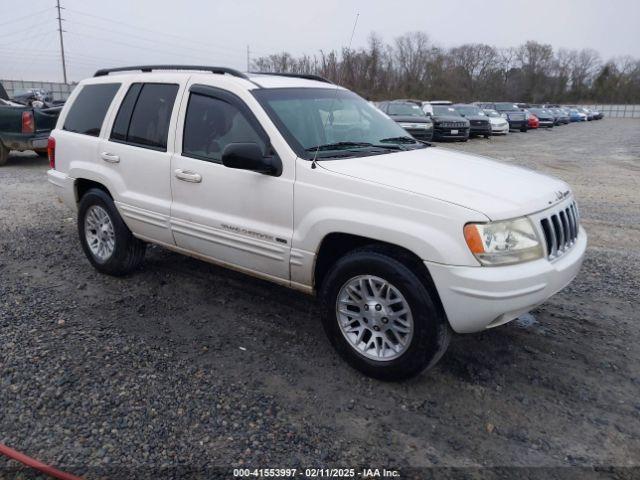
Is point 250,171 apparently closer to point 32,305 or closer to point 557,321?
point 32,305

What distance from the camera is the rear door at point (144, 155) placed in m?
4.35

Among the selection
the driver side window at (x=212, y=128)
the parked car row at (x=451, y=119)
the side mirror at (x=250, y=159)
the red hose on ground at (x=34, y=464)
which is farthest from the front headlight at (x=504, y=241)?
the parked car row at (x=451, y=119)

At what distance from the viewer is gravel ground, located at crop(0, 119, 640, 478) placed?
2.74 meters

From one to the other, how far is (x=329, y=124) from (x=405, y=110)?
15651mm

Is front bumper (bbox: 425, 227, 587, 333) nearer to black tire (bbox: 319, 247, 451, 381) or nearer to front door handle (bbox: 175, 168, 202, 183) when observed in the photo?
black tire (bbox: 319, 247, 451, 381)

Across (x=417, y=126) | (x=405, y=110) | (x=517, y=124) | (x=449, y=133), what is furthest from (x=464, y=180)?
(x=517, y=124)

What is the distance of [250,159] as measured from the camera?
11.5ft

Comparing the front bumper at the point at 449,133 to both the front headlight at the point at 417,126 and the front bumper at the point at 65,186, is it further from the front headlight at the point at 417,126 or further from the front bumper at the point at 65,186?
the front bumper at the point at 65,186

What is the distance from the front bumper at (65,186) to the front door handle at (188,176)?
5.37 feet

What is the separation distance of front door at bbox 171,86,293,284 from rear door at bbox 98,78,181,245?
0.49 ft

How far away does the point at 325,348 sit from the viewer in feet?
12.5

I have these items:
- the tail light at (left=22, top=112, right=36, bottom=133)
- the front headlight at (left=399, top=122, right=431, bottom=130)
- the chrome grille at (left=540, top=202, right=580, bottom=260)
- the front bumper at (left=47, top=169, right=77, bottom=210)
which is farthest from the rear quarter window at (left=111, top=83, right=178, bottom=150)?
the front headlight at (left=399, top=122, right=431, bottom=130)

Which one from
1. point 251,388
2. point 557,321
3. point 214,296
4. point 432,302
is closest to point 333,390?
point 251,388

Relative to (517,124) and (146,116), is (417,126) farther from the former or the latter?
(517,124)
